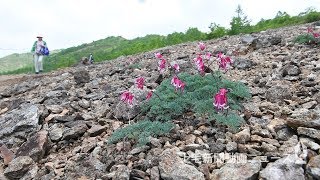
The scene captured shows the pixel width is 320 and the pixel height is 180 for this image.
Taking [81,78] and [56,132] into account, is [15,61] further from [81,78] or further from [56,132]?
[56,132]

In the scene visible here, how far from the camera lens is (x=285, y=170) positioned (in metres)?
3.96

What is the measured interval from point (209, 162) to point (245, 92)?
2.10 m

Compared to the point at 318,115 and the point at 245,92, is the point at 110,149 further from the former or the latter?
the point at 318,115

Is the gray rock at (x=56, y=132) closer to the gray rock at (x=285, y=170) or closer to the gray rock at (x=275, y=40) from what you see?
the gray rock at (x=285, y=170)

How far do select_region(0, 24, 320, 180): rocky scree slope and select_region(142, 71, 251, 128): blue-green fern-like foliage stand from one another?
14 cm

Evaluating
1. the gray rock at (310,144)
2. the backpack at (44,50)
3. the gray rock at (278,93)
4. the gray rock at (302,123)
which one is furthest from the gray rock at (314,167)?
the backpack at (44,50)

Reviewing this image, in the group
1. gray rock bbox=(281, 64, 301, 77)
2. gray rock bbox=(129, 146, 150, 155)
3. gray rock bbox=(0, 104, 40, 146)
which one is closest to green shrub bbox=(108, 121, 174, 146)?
gray rock bbox=(129, 146, 150, 155)

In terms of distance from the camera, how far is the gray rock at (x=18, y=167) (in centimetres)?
545

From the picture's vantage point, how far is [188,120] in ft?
18.8

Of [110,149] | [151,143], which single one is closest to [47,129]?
[110,149]

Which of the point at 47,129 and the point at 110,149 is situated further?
the point at 47,129

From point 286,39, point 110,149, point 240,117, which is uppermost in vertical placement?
point 286,39

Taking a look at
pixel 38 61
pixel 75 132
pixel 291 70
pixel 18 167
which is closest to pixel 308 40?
pixel 291 70

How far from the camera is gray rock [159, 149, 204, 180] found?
4242 millimetres
